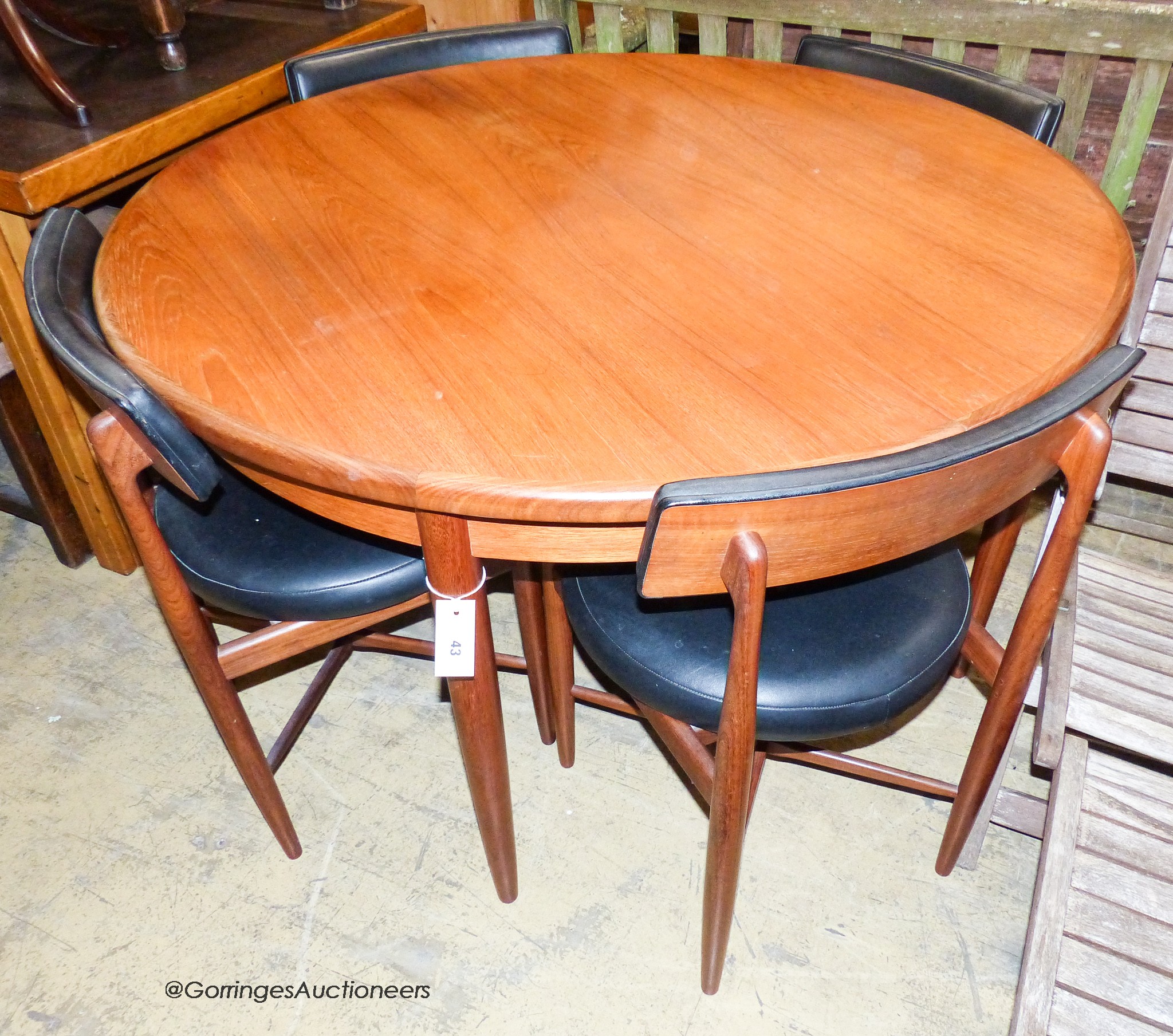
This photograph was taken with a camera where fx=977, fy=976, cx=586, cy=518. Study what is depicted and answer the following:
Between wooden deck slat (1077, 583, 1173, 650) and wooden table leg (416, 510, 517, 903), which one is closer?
wooden table leg (416, 510, 517, 903)

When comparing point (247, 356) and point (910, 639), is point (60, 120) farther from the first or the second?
point (910, 639)

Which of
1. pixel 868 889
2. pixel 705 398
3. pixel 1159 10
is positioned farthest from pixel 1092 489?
pixel 1159 10

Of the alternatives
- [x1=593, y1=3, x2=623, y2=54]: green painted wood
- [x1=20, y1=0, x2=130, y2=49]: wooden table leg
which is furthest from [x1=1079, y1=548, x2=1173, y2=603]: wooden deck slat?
[x1=20, y1=0, x2=130, y2=49]: wooden table leg

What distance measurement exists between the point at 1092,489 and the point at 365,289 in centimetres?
87

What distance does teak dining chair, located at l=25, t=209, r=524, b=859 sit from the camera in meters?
1.10

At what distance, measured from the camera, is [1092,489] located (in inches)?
39.4

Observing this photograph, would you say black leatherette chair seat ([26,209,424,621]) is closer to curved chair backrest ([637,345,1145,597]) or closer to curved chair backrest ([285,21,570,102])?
curved chair backrest ([637,345,1145,597])

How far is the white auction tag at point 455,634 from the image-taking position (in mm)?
1094

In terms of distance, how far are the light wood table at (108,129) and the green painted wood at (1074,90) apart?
1.52 metres

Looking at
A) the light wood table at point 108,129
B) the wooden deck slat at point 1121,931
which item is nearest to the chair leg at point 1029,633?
the wooden deck slat at point 1121,931

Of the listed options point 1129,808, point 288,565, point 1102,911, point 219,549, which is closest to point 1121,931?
point 1102,911

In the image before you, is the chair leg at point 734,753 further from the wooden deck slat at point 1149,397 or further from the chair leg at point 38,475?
the chair leg at point 38,475

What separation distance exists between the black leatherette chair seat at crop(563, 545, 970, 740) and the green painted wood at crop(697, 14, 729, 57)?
1.62 m

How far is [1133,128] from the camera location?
198cm
